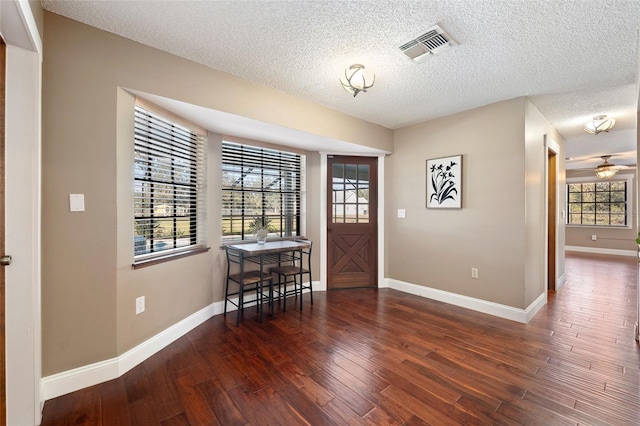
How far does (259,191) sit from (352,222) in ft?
5.13

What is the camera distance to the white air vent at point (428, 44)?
6.19 feet

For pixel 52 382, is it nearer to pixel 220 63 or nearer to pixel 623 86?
pixel 220 63

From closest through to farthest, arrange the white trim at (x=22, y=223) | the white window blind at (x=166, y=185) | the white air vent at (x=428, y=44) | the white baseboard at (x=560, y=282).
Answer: the white trim at (x=22, y=223), the white air vent at (x=428, y=44), the white window blind at (x=166, y=185), the white baseboard at (x=560, y=282)

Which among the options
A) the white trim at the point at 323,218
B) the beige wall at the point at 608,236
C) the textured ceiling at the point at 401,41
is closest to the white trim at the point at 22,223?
the textured ceiling at the point at 401,41

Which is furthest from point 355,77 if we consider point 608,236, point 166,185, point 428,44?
point 608,236

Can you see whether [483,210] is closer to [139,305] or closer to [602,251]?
[139,305]

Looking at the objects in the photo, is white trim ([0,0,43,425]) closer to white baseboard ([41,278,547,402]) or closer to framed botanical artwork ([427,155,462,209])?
white baseboard ([41,278,547,402])

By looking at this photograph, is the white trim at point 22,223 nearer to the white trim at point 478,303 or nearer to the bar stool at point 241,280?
the bar stool at point 241,280

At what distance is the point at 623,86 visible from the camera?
268 cm

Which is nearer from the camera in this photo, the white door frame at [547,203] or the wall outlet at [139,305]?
the wall outlet at [139,305]

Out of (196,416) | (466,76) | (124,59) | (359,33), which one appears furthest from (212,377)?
(466,76)

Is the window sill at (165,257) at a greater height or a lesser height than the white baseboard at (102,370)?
greater

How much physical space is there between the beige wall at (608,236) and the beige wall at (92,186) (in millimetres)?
10015

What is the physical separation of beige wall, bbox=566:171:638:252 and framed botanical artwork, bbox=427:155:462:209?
6.56m
